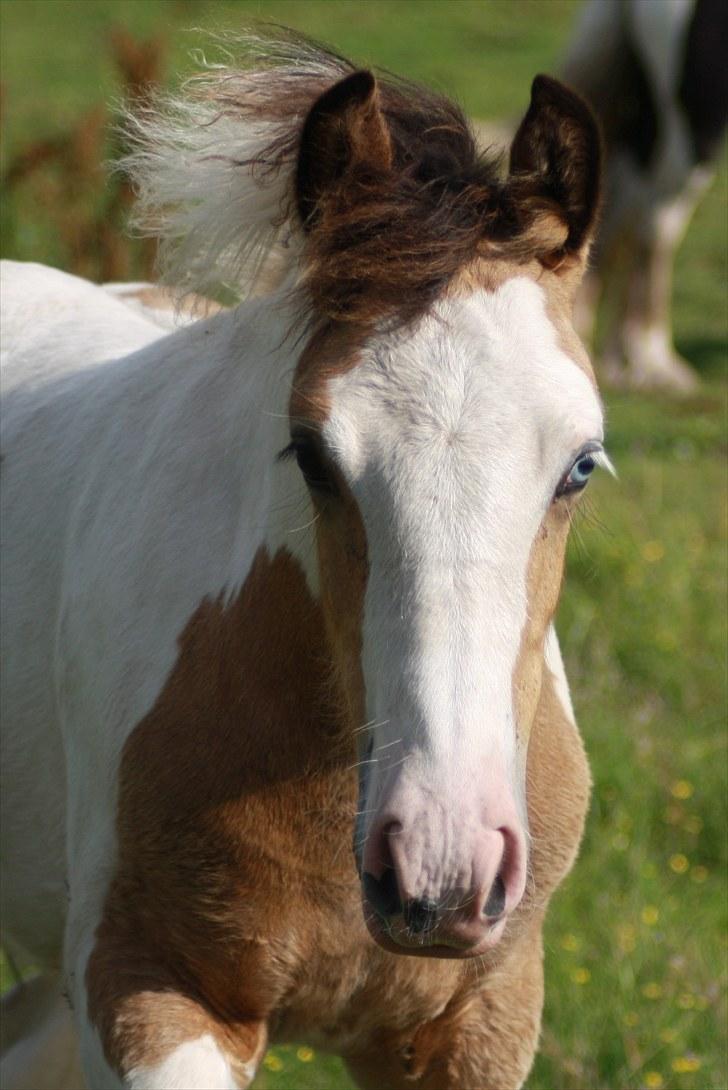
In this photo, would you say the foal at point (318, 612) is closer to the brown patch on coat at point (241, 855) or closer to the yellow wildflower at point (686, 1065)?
the brown patch on coat at point (241, 855)

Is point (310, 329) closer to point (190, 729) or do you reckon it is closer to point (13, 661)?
point (190, 729)

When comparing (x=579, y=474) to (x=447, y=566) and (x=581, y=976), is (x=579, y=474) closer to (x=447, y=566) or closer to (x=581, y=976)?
(x=447, y=566)

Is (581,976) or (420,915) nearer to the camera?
(420,915)

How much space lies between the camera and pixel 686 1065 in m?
3.94

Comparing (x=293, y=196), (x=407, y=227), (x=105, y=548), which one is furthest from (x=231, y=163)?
(x=105, y=548)

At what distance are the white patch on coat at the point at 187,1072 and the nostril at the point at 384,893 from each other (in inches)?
22.7

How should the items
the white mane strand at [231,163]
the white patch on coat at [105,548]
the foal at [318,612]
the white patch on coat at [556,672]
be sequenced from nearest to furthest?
the foal at [318,612], the white mane strand at [231,163], the white patch on coat at [105,548], the white patch on coat at [556,672]

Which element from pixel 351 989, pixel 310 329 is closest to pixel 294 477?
pixel 310 329

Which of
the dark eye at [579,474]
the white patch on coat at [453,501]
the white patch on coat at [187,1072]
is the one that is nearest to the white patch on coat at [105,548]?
the white patch on coat at [187,1072]

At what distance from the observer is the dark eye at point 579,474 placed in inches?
101

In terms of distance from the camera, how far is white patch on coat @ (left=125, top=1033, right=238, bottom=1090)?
2.73 m

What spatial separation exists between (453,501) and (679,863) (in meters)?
2.81

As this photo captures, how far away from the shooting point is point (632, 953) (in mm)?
4363

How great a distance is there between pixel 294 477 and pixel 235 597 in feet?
0.84
